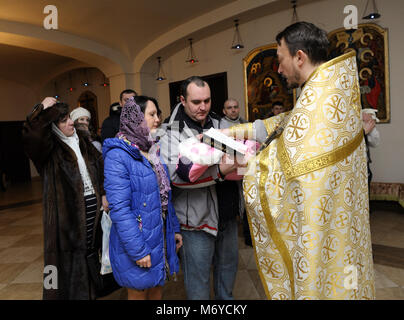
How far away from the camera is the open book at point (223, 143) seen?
139 cm

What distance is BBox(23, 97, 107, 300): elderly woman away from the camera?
2.16 metres

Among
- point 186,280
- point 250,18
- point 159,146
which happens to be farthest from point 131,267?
point 250,18

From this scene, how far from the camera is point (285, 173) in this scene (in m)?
1.24

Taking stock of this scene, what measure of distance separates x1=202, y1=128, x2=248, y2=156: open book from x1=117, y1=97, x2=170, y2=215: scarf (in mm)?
552

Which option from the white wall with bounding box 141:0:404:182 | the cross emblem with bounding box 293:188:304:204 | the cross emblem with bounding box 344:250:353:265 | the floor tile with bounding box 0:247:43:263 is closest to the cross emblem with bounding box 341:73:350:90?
the cross emblem with bounding box 293:188:304:204

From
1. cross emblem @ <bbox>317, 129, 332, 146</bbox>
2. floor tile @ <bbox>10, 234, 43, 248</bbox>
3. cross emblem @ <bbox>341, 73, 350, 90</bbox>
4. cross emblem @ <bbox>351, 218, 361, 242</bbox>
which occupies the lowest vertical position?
floor tile @ <bbox>10, 234, 43, 248</bbox>

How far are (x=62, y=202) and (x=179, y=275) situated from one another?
160cm

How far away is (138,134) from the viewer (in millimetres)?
1813

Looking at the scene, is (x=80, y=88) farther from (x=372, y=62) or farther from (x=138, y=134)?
(x=138, y=134)

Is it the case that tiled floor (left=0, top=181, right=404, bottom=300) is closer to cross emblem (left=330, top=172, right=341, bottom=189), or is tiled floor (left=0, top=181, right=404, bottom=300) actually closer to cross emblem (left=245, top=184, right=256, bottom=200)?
cross emblem (left=245, top=184, right=256, bottom=200)

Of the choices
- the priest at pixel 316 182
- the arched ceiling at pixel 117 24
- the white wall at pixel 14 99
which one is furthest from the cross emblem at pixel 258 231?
the white wall at pixel 14 99

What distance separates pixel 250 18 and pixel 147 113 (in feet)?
18.9

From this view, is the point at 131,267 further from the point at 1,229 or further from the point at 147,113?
the point at 1,229

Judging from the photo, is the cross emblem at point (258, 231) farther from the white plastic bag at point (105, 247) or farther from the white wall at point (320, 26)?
the white wall at point (320, 26)
